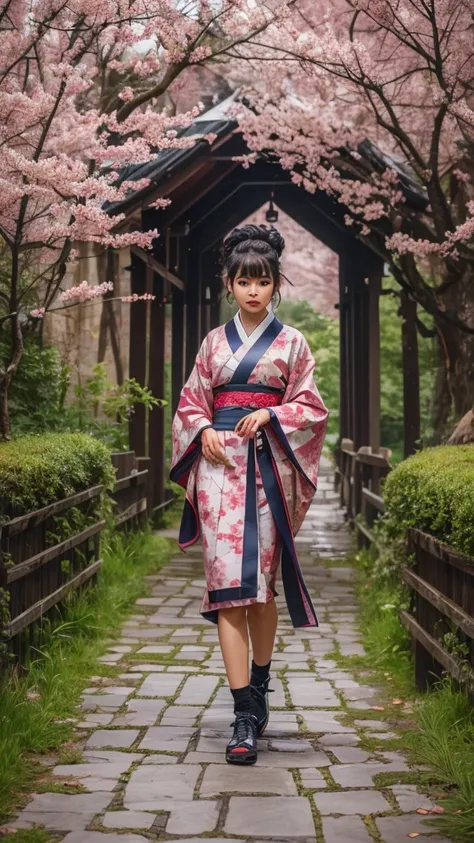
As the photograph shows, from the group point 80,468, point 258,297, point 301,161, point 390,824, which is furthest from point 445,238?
point 390,824

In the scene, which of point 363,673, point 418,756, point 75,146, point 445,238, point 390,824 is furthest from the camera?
point 445,238

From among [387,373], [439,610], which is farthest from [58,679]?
[387,373]

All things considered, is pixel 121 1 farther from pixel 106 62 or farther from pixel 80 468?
pixel 80 468

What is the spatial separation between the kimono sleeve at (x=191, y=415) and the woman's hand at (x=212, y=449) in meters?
0.08

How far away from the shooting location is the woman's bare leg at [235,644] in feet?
13.7

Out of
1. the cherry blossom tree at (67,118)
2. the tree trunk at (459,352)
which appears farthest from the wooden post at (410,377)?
the cherry blossom tree at (67,118)

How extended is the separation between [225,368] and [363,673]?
7.13 feet

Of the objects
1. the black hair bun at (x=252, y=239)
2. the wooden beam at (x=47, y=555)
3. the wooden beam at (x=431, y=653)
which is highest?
the black hair bun at (x=252, y=239)

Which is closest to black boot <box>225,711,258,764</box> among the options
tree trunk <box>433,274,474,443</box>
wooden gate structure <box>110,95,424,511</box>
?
tree trunk <box>433,274,474,443</box>

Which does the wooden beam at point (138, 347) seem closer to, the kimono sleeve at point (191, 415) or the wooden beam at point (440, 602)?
the wooden beam at point (440, 602)

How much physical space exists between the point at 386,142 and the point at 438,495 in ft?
26.8

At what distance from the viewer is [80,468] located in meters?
6.09

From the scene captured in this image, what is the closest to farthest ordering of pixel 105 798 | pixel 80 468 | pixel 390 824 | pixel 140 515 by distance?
pixel 390 824 < pixel 105 798 < pixel 80 468 < pixel 140 515

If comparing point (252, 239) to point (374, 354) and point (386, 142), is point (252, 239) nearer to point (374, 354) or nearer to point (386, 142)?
point (374, 354)
